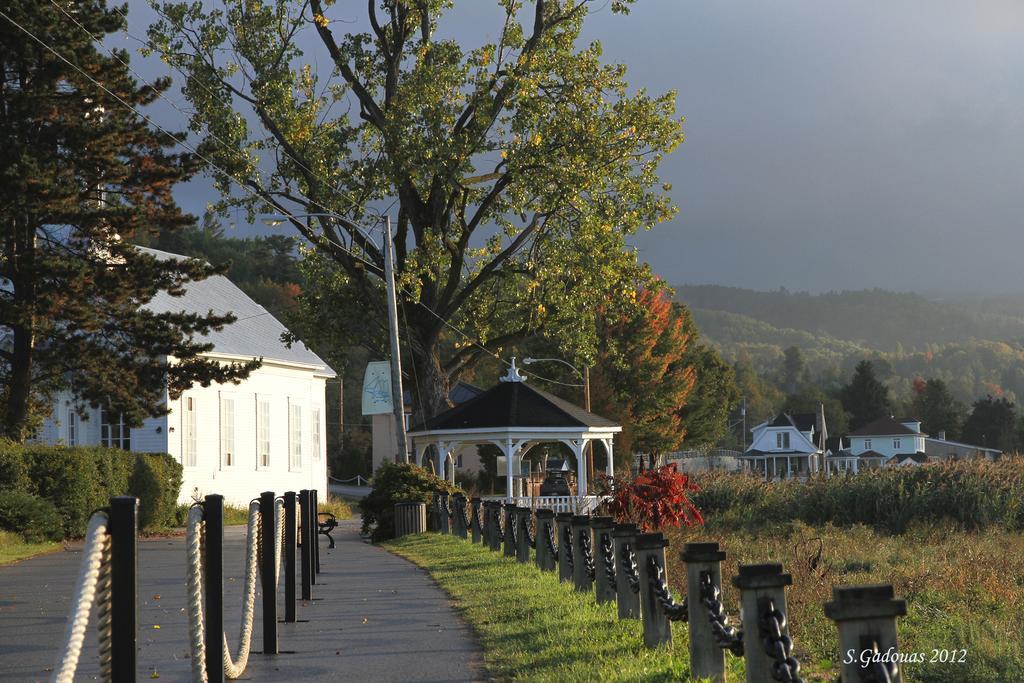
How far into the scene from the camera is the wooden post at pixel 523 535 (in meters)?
17.9

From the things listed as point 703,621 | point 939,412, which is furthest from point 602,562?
point 939,412

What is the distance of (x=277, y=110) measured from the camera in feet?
119

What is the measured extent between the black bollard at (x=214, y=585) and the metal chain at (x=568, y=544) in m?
6.72

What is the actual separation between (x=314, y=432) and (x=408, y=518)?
1887cm

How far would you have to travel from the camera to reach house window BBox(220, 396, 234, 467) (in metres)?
39.3

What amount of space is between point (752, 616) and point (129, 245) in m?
23.7

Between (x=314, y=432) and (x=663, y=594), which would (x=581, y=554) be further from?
(x=314, y=432)

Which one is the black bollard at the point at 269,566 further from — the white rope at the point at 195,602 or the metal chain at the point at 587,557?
the metal chain at the point at 587,557

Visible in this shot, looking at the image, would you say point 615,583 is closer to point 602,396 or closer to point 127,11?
point 127,11

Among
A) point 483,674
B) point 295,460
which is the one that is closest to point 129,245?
point 295,460

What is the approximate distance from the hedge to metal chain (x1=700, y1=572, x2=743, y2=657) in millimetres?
19648

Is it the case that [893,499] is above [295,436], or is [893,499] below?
below

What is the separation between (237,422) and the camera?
40.2 meters

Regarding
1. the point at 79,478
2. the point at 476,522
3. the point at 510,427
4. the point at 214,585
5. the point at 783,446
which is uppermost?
the point at 510,427
